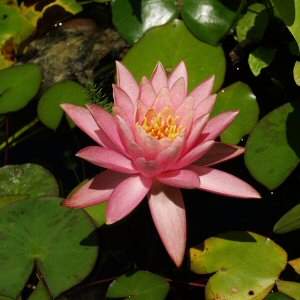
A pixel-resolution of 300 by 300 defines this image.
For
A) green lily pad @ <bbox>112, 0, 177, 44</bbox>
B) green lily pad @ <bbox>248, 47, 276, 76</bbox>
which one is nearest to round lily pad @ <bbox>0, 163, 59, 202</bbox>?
green lily pad @ <bbox>112, 0, 177, 44</bbox>

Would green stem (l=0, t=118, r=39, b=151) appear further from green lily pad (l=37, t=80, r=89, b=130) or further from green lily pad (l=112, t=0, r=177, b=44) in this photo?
green lily pad (l=112, t=0, r=177, b=44)

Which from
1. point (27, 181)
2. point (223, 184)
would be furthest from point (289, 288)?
point (27, 181)

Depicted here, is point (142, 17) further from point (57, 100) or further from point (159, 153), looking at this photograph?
point (159, 153)

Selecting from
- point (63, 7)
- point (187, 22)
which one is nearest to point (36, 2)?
point (63, 7)

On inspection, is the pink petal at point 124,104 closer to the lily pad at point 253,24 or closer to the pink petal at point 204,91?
the pink petal at point 204,91

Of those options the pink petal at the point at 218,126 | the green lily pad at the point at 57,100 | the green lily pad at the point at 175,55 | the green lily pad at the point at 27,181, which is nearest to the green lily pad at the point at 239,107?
the green lily pad at the point at 175,55
